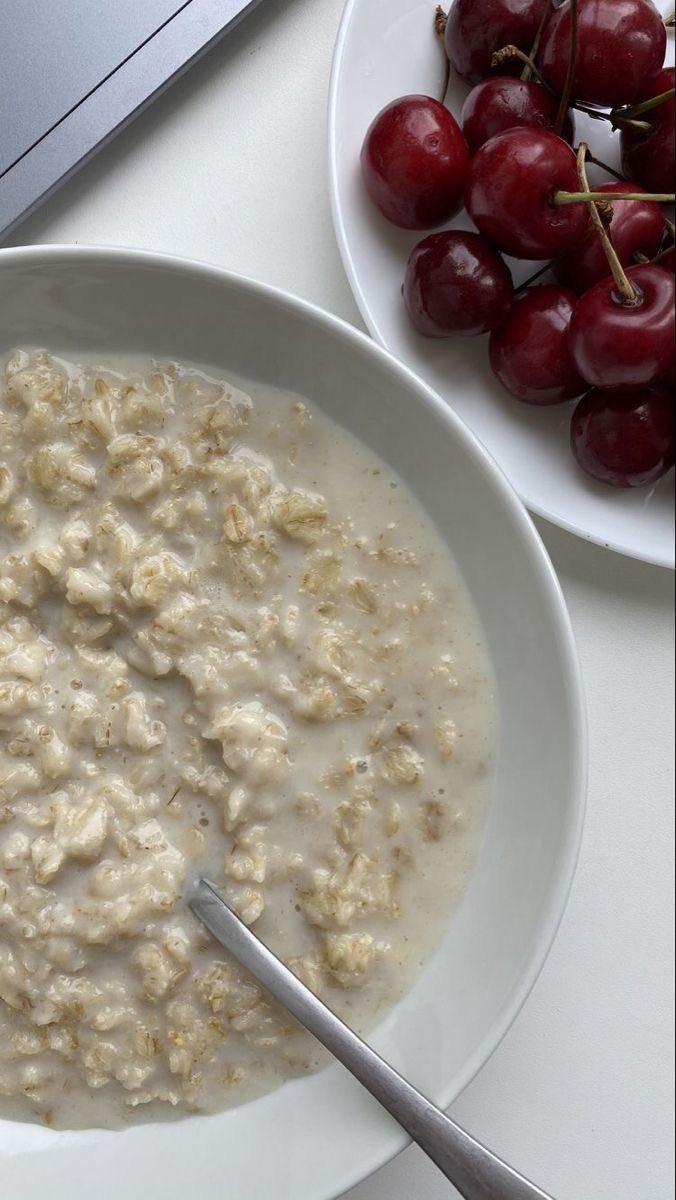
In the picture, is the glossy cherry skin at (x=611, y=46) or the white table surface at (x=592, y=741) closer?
the glossy cherry skin at (x=611, y=46)

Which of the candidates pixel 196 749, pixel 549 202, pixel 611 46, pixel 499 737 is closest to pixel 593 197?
pixel 549 202

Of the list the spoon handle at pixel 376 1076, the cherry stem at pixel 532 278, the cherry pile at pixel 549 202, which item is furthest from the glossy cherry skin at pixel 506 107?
the spoon handle at pixel 376 1076

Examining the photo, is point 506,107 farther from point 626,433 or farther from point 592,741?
point 592,741

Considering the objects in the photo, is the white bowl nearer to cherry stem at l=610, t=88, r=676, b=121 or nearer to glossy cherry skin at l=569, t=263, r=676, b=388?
glossy cherry skin at l=569, t=263, r=676, b=388

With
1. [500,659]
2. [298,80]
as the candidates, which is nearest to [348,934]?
[500,659]

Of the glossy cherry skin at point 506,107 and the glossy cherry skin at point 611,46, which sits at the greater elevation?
the glossy cherry skin at point 611,46

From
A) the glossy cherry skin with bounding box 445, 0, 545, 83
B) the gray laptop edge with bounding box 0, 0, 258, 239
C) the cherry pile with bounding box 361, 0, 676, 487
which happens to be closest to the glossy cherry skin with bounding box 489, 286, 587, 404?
the cherry pile with bounding box 361, 0, 676, 487

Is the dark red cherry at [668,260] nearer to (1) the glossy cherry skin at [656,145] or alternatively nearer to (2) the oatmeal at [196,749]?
(1) the glossy cherry skin at [656,145]
